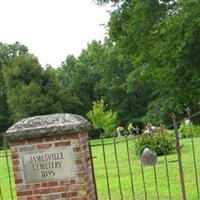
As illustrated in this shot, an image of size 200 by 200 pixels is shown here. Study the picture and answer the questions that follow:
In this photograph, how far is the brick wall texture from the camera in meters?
5.96

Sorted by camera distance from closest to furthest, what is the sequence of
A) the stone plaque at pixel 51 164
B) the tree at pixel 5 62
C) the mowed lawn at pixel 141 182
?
the stone plaque at pixel 51 164
the mowed lawn at pixel 141 182
the tree at pixel 5 62

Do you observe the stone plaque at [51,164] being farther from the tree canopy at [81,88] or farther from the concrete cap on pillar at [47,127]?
the tree canopy at [81,88]

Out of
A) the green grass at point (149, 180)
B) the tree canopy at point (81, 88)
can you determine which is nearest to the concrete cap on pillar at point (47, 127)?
the green grass at point (149, 180)

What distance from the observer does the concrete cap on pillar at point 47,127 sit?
598 centimetres

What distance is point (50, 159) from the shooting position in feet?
19.5

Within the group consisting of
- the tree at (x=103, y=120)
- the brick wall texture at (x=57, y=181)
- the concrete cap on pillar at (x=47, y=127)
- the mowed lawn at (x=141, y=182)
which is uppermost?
the concrete cap on pillar at (x=47, y=127)

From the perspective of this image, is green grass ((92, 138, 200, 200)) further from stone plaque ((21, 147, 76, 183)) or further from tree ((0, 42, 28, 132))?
tree ((0, 42, 28, 132))

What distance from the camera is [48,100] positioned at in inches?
1925

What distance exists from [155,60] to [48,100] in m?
32.6

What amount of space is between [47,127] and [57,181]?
0.62 meters

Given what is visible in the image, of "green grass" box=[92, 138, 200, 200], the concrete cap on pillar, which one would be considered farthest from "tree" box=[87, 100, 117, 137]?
the concrete cap on pillar

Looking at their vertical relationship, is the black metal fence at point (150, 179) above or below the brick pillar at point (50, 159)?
below

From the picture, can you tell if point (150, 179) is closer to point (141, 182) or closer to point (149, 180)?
point (149, 180)

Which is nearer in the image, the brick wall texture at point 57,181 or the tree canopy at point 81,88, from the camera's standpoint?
the brick wall texture at point 57,181
